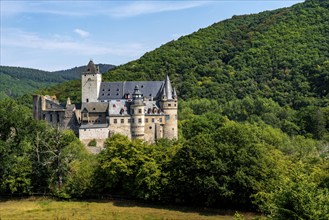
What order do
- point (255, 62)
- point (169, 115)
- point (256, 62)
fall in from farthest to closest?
point (255, 62) < point (256, 62) < point (169, 115)

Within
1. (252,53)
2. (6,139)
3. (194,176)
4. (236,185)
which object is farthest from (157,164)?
(252,53)

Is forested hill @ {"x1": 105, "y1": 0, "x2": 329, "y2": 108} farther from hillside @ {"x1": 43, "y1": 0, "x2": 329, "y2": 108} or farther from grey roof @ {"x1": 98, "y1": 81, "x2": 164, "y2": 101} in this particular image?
grey roof @ {"x1": 98, "y1": 81, "x2": 164, "y2": 101}

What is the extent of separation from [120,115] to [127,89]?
33.6 feet

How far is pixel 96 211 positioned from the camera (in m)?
50.0

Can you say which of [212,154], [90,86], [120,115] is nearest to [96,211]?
[212,154]

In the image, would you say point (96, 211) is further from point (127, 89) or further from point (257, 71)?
point (257, 71)

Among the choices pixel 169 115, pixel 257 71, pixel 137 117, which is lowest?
pixel 137 117

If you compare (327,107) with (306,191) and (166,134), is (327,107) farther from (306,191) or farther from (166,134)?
(306,191)

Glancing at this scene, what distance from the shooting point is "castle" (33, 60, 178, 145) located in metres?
78.1

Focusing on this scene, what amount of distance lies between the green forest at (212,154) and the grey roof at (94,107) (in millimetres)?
11540

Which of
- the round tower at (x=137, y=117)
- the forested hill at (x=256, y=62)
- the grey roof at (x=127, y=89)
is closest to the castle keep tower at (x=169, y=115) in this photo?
the grey roof at (x=127, y=89)

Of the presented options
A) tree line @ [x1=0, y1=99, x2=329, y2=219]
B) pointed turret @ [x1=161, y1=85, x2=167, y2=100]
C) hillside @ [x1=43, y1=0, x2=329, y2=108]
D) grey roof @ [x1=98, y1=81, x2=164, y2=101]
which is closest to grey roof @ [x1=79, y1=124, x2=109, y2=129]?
grey roof @ [x1=98, y1=81, x2=164, y2=101]

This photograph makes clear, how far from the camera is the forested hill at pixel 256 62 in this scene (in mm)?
137625

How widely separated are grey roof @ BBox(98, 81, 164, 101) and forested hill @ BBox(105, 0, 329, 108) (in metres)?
48.7
